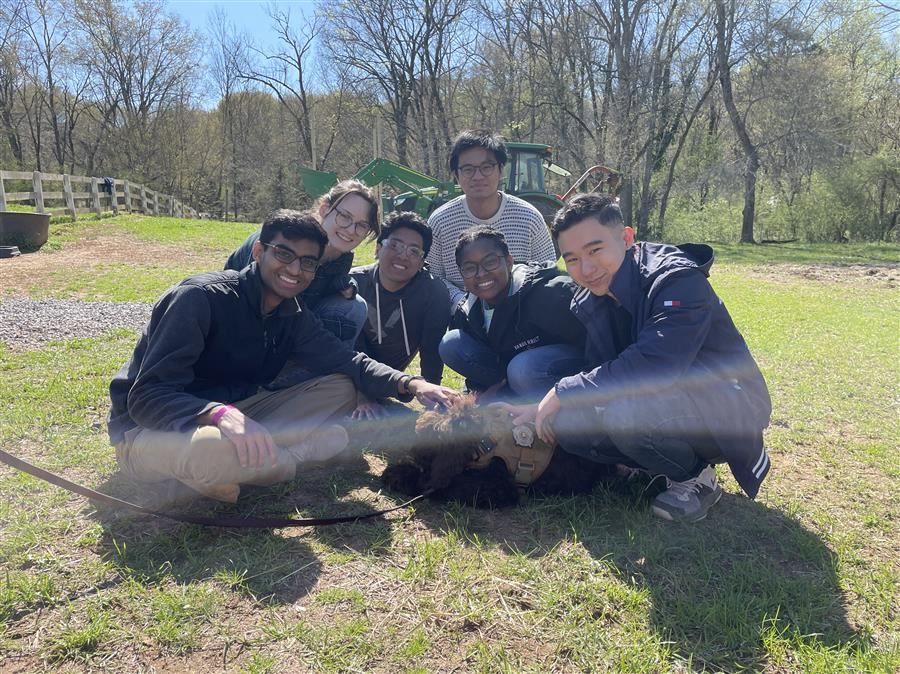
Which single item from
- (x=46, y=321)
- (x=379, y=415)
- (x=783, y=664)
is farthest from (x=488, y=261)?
(x=46, y=321)

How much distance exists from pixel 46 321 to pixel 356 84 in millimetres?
27907

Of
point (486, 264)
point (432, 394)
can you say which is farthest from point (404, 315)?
point (432, 394)

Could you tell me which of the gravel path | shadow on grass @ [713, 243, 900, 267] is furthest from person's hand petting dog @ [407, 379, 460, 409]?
shadow on grass @ [713, 243, 900, 267]

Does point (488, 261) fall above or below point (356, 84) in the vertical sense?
below

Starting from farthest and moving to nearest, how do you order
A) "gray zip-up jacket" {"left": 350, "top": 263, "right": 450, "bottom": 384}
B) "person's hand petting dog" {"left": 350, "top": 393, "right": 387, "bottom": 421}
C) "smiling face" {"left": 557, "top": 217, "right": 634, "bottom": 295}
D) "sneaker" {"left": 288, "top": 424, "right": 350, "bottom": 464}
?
1. "gray zip-up jacket" {"left": 350, "top": 263, "right": 450, "bottom": 384}
2. "person's hand petting dog" {"left": 350, "top": 393, "right": 387, "bottom": 421}
3. "sneaker" {"left": 288, "top": 424, "right": 350, "bottom": 464}
4. "smiling face" {"left": 557, "top": 217, "right": 634, "bottom": 295}

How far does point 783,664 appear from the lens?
1.70m

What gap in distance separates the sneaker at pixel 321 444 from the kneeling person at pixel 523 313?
2.96 feet

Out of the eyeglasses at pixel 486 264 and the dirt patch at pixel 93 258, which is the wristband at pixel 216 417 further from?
the dirt patch at pixel 93 258

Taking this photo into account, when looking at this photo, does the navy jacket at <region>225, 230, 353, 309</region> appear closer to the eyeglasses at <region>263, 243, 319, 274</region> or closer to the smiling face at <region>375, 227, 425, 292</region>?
the smiling face at <region>375, 227, 425, 292</region>

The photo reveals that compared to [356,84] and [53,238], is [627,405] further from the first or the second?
[356,84]

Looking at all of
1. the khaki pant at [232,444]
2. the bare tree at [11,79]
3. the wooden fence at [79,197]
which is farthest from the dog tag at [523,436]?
the bare tree at [11,79]

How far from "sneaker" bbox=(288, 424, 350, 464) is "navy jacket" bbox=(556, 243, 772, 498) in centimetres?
114

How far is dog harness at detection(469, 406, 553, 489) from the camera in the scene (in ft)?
8.41

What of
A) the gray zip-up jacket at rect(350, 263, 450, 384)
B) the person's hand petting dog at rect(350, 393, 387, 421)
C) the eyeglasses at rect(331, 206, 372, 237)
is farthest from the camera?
the gray zip-up jacket at rect(350, 263, 450, 384)
